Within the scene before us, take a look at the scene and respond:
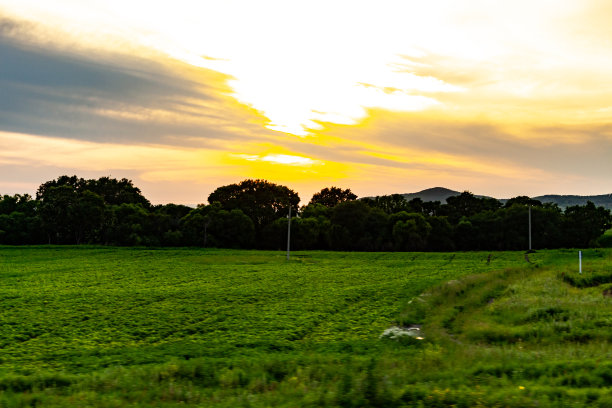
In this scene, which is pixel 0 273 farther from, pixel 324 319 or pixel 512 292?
pixel 512 292

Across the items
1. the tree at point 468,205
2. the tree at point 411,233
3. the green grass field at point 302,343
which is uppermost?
the tree at point 468,205

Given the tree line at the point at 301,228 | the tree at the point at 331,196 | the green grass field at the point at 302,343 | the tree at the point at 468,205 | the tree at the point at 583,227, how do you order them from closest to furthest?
the green grass field at the point at 302,343 → the tree line at the point at 301,228 → the tree at the point at 583,227 → the tree at the point at 468,205 → the tree at the point at 331,196

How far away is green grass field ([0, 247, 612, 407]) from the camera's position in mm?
11602

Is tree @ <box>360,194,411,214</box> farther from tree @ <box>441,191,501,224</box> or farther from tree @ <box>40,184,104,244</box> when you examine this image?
tree @ <box>40,184,104,244</box>

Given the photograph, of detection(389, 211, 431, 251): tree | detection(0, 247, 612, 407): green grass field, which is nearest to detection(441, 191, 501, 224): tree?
detection(389, 211, 431, 251): tree

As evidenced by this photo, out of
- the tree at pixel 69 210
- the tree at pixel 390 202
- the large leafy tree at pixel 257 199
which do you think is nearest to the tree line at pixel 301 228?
the tree at pixel 69 210

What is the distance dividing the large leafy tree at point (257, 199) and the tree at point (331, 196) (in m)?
16.1

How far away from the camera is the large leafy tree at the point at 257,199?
4980 inches

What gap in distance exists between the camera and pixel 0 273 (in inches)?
2068

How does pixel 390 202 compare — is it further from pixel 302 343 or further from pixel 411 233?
pixel 302 343

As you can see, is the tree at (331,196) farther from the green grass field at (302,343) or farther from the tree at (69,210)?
the green grass field at (302,343)

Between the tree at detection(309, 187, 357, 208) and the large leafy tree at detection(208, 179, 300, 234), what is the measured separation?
1606 centimetres

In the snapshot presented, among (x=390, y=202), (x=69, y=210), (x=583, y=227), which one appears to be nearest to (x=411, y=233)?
(x=390, y=202)

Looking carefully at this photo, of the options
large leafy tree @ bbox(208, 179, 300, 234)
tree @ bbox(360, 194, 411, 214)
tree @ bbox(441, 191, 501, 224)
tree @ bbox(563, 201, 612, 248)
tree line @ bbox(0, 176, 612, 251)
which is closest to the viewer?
tree line @ bbox(0, 176, 612, 251)
